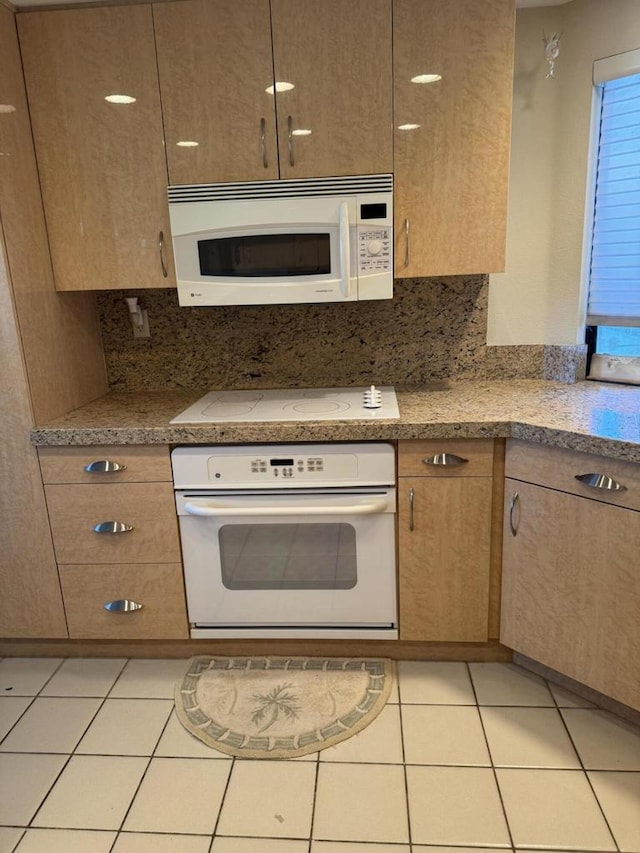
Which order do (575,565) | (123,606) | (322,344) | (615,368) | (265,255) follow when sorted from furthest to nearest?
1. (322,344)
2. (615,368)
3. (123,606)
4. (265,255)
5. (575,565)

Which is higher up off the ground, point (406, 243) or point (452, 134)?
point (452, 134)

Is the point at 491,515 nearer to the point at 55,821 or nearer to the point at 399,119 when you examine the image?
the point at 399,119

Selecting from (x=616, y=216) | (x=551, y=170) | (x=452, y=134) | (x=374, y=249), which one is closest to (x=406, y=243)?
(x=374, y=249)

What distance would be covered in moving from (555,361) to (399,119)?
1029 mm

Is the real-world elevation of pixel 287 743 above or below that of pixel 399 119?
below

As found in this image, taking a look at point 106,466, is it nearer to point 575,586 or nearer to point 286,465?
point 286,465

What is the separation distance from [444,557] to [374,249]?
999 millimetres

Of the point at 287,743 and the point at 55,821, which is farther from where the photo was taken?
the point at 287,743

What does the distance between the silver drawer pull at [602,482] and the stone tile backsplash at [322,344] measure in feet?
2.26

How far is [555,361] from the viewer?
7.14 feet

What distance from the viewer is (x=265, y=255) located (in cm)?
186

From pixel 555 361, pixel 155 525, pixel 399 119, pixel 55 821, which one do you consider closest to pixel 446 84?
pixel 399 119

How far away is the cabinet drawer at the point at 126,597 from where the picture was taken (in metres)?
1.96

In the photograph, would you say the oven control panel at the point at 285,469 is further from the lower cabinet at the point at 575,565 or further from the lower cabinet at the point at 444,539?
the lower cabinet at the point at 575,565
